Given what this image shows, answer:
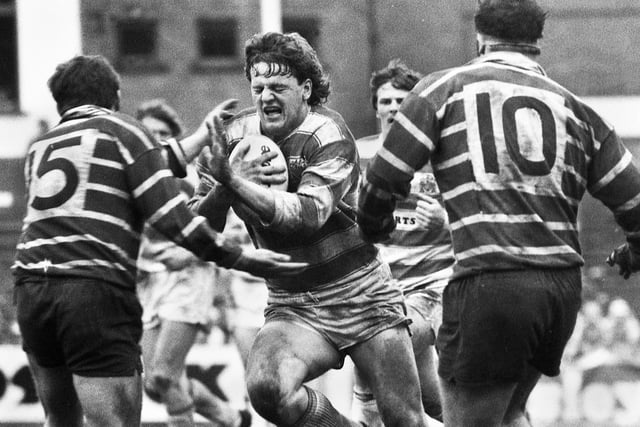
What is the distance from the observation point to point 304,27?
38.9 ft

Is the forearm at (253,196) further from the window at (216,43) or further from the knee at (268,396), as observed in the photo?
the window at (216,43)

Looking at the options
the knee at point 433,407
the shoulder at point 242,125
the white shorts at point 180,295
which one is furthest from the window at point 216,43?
the shoulder at point 242,125

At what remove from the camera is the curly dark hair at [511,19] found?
17.3 ft

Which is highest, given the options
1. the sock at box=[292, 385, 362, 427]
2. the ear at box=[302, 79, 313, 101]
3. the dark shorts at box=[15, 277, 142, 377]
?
the ear at box=[302, 79, 313, 101]

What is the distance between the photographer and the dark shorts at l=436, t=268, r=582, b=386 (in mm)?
5070

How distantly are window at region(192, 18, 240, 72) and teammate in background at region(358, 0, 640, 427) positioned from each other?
6.91 meters

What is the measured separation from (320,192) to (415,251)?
1874 mm

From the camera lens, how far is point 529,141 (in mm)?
5074

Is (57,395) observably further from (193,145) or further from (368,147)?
(368,147)

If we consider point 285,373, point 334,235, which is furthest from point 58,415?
point 334,235

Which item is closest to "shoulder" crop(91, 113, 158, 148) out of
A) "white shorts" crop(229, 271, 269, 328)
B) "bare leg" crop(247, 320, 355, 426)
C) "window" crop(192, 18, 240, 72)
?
"bare leg" crop(247, 320, 355, 426)

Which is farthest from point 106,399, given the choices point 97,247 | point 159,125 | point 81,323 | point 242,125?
point 159,125

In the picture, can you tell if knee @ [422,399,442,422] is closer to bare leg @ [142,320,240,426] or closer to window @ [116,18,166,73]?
bare leg @ [142,320,240,426]

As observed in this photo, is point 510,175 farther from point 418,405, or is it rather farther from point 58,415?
point 58,415
